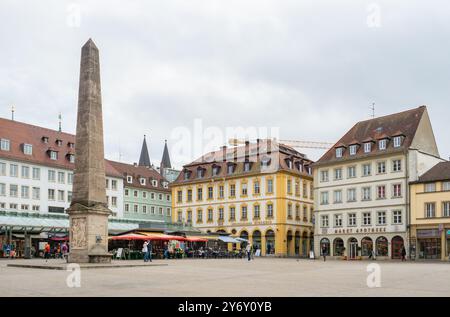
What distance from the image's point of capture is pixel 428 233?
53.3 metres

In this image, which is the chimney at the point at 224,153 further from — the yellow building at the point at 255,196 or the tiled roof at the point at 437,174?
the tiled roof at the point at 437,174

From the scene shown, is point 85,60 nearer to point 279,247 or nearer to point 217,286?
point 217,286

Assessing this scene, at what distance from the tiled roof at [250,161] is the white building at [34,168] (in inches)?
660

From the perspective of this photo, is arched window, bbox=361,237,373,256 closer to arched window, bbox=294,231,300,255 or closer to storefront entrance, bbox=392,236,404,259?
storefront entrance, bbox=392,236,404,259

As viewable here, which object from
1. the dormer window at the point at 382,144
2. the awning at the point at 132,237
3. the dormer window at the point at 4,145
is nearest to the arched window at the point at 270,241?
the dormer window at the point at 382,144

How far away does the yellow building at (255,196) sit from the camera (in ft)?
233

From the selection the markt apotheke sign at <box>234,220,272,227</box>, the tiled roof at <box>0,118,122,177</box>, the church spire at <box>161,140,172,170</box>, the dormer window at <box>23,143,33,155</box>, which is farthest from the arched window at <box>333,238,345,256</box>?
the church spire at <box>161,140,172,170</box>

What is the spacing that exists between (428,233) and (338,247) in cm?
1165

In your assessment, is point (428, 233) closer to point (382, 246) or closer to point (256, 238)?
point (382, 246)

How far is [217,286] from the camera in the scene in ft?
59.7

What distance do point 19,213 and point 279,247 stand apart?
29831mm

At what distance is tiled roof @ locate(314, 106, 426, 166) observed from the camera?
57812mm

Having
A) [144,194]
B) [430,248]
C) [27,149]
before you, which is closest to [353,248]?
[430,248]
